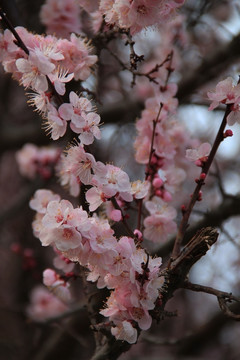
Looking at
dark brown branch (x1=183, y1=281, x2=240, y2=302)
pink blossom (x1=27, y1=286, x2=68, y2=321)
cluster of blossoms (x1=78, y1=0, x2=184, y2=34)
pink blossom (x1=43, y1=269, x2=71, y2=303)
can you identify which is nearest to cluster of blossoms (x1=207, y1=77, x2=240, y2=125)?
cluster of blossoms (x1=78, y1=0, x2=184, y2=34)

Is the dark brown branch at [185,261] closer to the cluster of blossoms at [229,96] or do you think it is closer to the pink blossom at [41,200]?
the cluster of blossoms at [229,96]

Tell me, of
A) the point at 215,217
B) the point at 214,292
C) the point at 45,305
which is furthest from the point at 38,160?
the point at 214,292

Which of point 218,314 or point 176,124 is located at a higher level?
point 176,124

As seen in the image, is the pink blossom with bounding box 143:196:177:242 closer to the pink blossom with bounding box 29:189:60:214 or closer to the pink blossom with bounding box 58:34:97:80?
the pink blossom with bounding box 29:189:60:214

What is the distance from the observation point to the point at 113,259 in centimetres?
166

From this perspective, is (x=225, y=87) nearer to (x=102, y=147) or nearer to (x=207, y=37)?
(x=207, y=37)

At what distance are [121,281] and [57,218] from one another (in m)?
0.33

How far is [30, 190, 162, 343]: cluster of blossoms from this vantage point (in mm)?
1601

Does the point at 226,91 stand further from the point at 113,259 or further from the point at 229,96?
the point at 113,259

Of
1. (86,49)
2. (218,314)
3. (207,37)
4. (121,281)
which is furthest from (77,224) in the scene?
(207,37)

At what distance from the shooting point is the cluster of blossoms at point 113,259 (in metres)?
1.60

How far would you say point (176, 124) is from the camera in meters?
2.66

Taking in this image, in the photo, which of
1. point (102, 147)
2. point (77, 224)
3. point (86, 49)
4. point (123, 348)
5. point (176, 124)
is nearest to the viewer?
point (77, 224)

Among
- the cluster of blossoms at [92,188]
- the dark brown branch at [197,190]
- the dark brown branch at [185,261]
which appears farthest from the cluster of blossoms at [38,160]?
the dark brown branch at [185,261]
